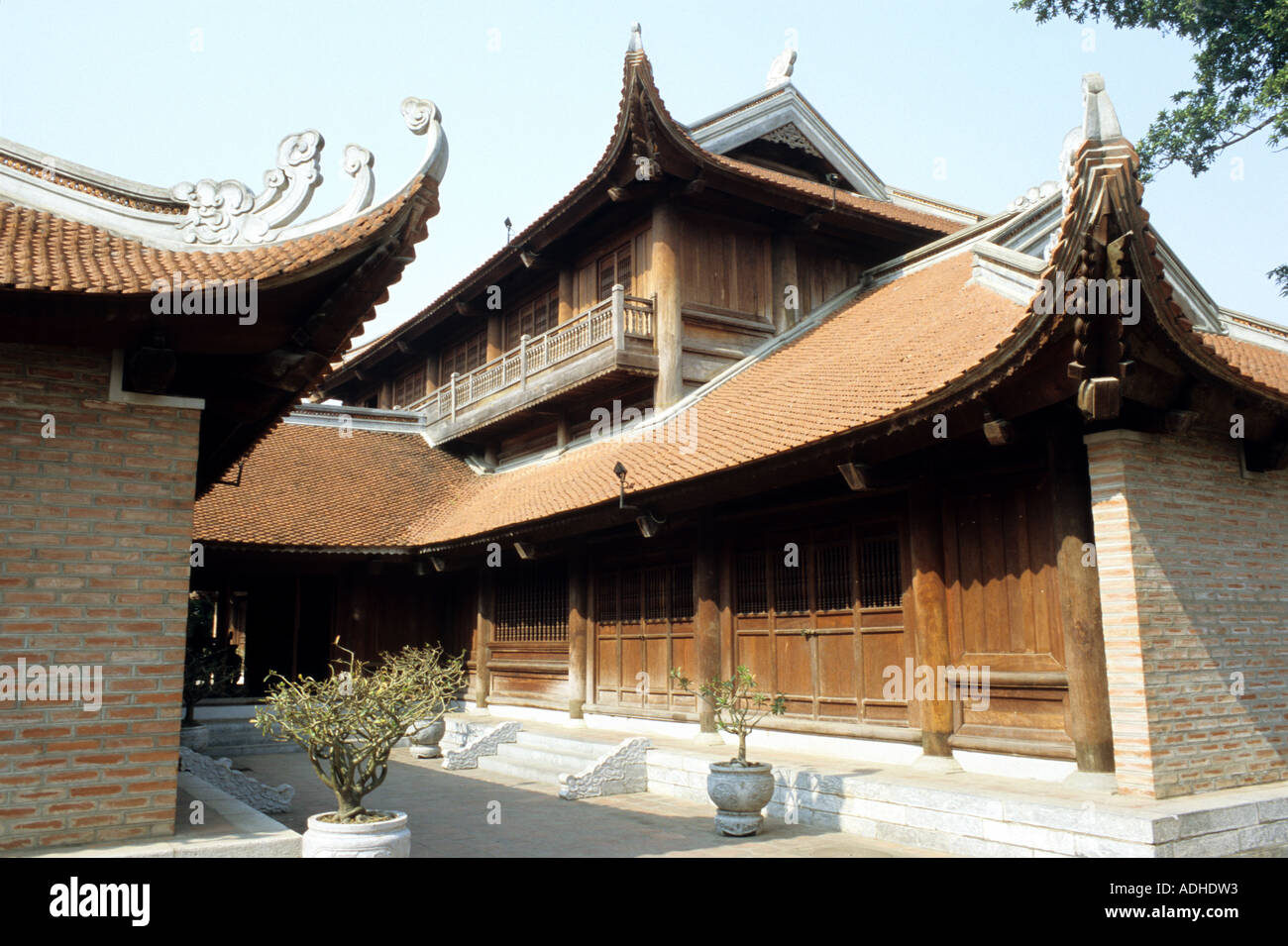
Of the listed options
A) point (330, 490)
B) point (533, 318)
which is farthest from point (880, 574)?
point (330, 490)

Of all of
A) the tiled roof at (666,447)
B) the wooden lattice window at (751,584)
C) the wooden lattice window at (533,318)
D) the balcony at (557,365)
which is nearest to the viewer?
the tiled roof at (666,447)

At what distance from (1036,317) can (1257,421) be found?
244 centimetres

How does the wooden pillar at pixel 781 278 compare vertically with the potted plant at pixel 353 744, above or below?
above

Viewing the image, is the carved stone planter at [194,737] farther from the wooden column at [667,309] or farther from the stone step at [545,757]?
the wooden column at [667,309]

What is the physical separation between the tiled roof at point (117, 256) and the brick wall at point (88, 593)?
0.53 m

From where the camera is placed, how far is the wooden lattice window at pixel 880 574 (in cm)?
873

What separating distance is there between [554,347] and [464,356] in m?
5.40

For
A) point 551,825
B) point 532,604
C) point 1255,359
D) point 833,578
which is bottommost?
point 551,825

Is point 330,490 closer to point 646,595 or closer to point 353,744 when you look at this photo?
point 646,595

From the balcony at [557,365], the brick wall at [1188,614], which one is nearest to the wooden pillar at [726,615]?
the balcony at [557,365]

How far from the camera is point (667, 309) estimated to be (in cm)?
1312

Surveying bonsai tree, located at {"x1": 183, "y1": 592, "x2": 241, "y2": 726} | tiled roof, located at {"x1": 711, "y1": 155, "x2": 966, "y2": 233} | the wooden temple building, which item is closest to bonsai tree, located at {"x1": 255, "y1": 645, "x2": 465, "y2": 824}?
the wooden temple building

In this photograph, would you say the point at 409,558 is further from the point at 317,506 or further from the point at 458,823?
the point at 458,823

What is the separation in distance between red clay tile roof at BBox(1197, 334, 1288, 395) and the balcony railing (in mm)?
6728
